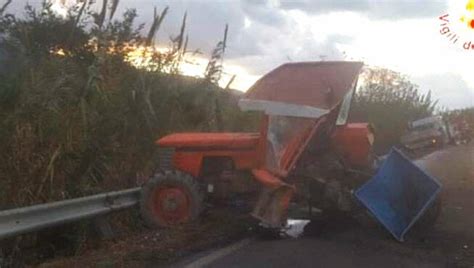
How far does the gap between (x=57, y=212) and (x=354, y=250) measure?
11.3ft

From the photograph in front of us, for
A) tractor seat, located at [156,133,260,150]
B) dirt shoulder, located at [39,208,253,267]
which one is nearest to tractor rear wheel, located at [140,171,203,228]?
dirt shoulder, located at [39,208,253,267]

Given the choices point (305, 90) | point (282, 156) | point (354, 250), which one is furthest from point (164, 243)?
point (305, 90)

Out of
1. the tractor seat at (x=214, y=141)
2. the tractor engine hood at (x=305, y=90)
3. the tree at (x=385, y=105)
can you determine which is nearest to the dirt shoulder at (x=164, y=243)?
the tractor seat at (x=214, y=141)

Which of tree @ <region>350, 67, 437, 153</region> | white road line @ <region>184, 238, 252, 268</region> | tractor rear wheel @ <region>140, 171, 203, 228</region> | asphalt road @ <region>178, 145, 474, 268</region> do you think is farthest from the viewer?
tree @ <region>350, 67, 437, 153</region>

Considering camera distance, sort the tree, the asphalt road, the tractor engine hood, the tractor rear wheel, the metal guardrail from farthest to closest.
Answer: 1. the tree
2. the tractor rear wheel
3. the tractor engine hood
4. the asphalt road
5. the metal guardrail

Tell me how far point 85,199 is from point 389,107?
2887cm

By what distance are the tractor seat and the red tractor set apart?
14mm

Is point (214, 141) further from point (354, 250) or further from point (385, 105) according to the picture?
point (385, 105)

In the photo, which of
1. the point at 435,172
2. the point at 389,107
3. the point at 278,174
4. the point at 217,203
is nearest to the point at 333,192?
the point at 278,174

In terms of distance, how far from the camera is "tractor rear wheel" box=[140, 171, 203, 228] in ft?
34.4

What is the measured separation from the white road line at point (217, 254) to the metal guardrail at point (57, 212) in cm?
168

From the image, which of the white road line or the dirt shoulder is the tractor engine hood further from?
the white road line

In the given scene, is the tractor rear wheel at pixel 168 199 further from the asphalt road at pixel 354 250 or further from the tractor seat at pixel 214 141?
the asphalt road at pixel 354 250

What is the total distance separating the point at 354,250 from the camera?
8.78 m
